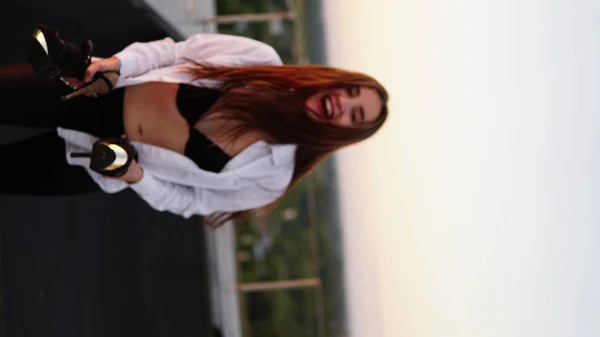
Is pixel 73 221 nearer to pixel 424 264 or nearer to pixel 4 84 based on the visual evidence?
pixel 4 84

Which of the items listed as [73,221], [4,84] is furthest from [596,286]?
[73,221]

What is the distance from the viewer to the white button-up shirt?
128 cm

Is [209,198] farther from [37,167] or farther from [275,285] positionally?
[275,285]

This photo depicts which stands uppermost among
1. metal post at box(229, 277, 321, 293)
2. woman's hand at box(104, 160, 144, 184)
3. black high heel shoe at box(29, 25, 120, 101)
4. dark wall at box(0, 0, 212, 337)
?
black high heel shoe at box(29, 25, 120, 101)

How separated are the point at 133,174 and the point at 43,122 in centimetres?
25

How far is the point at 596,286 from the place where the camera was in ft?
3.24

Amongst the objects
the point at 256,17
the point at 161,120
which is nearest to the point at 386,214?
the point at 161,120

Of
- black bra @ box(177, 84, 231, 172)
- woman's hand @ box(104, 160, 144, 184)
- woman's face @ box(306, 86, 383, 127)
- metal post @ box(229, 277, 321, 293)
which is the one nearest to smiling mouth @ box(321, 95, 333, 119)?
woman's face @ box(306, 86, 383, 127)

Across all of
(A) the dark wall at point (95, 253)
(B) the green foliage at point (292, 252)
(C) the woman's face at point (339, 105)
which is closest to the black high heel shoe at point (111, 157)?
(A) the dark wall at point (95, 253)

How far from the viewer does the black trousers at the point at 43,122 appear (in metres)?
1.27

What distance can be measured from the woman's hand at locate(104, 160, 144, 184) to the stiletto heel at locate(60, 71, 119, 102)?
15 cm

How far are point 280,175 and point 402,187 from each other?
71 cm

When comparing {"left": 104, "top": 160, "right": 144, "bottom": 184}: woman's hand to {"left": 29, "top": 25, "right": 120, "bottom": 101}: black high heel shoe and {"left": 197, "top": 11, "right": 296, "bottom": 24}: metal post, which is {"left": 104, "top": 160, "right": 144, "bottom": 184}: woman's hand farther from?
{"left": 197, "top": 11, "right": 296, "bottom": 24}: metal post

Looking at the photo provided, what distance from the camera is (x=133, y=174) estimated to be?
1.22 meters
